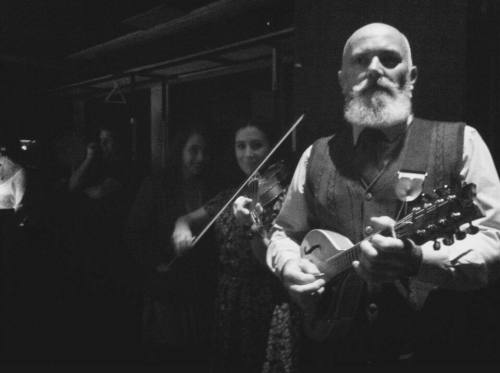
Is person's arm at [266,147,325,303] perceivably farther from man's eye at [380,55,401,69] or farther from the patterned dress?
man's eye at [380,55,401,69]

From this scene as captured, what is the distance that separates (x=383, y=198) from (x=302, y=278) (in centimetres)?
34

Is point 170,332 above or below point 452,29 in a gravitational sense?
below

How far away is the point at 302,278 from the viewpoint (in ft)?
4.40

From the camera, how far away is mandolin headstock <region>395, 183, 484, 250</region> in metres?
1.01

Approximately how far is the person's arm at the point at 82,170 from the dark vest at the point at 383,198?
5.45 feet

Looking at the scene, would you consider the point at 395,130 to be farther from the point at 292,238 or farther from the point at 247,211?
the point at 247,211

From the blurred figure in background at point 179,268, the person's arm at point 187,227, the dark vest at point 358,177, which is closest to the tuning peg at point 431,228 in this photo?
the dark vest at point 358,177

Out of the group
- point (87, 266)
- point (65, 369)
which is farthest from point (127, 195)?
point (65, 369)

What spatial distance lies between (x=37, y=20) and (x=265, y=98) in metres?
1.81

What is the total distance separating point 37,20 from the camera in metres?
2.92

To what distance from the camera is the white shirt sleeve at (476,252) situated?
113cm

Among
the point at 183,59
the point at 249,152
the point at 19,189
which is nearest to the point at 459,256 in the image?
the point at 249,152

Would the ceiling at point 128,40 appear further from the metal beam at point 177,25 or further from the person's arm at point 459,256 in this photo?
the person's arm at point 459,256

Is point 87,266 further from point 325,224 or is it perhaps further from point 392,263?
point 392,263
